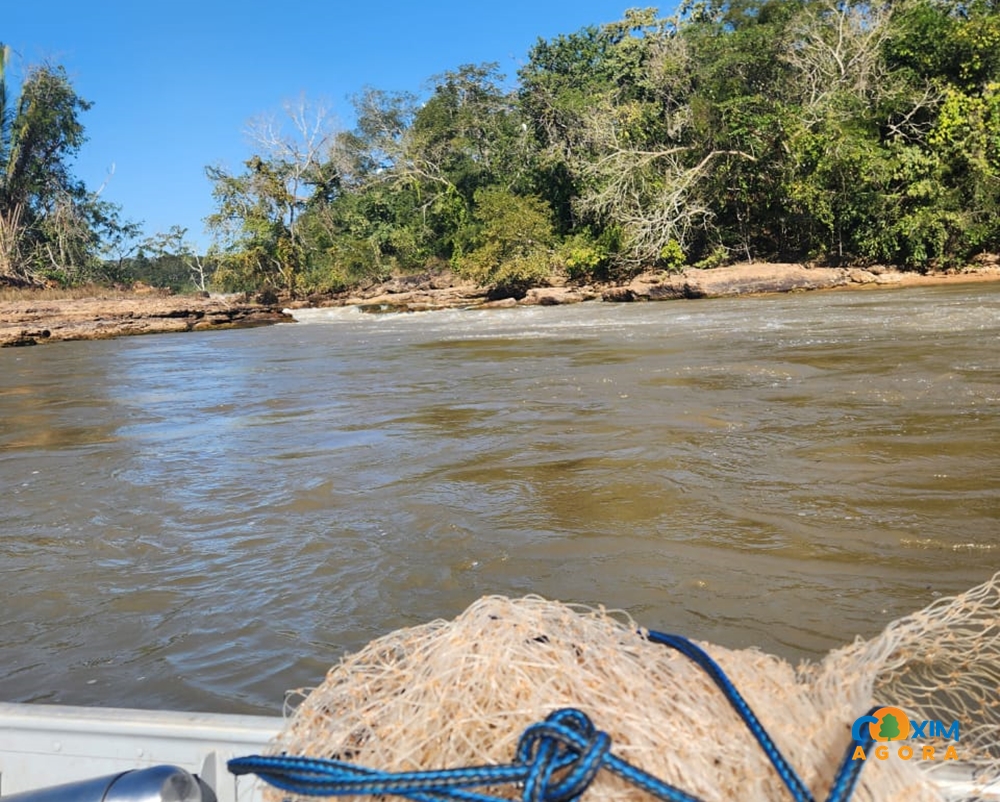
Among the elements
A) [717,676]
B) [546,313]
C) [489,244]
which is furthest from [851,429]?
[489,244]

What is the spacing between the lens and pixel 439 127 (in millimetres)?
35875

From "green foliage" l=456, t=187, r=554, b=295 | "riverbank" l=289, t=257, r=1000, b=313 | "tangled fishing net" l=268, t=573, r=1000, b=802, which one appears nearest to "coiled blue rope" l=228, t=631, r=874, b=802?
"tangled fishing net" l=268, t=573, r=1000, b=802

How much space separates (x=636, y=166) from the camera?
2328 centimetres

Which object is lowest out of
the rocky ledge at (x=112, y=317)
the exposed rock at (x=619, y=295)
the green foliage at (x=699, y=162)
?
the exposed rock at (x=619, y=295)

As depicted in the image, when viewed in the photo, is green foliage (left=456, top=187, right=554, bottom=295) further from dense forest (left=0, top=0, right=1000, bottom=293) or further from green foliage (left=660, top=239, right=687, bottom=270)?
green foliage (left=660, top=239, right=687, bottom=270)

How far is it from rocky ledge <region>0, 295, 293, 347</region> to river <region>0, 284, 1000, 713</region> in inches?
480

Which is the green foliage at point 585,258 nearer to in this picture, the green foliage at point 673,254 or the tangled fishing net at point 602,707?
the green foliage at point 673,254

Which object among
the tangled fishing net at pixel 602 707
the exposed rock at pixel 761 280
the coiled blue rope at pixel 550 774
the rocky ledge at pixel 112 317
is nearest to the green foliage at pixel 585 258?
the exposed rock at pixel 761 280

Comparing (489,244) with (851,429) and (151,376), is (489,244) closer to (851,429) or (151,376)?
(151,376)

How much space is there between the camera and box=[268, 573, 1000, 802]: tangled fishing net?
3.64 feet

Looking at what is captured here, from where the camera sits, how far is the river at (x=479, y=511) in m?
2.84

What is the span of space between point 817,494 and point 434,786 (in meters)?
3.31

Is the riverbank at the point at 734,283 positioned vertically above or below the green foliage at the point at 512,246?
below

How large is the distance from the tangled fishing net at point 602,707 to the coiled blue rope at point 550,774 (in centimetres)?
3
